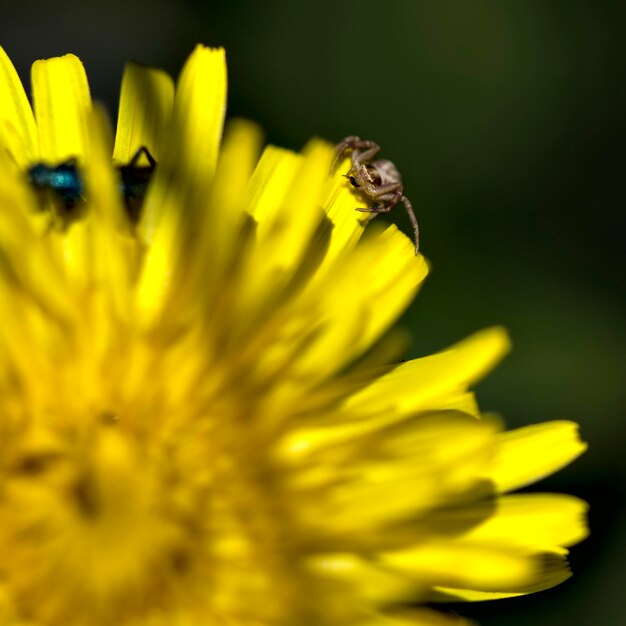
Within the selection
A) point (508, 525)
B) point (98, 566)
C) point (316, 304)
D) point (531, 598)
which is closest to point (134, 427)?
point (98, 566)

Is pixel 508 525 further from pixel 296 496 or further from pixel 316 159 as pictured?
pixel 316 159

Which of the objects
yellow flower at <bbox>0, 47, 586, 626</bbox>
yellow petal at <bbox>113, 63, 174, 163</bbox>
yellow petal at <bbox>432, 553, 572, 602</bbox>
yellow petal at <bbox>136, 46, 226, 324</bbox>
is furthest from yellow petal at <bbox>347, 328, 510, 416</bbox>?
yellow petal at <bbox>113, 63, 174, 163</bbox>

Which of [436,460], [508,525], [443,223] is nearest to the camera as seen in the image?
[436,460]

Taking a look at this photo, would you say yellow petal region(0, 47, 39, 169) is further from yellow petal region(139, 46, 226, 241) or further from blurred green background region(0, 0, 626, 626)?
blurred green background region(0, 0, 626, 626)

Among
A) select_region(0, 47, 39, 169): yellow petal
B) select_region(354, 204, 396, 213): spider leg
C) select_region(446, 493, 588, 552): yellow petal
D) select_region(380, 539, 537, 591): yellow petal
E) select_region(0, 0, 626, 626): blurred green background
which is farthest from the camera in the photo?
select_region(0, 0, 626, 626): blurred green background

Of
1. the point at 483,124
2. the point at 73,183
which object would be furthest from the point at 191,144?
the point at 483,124

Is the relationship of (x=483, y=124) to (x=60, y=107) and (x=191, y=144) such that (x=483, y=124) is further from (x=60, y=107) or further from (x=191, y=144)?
(x=60, y=107)
